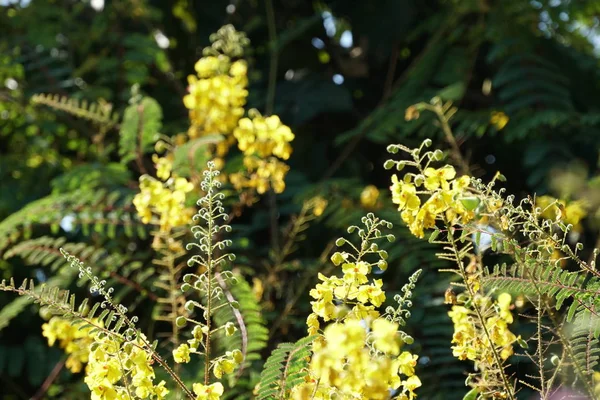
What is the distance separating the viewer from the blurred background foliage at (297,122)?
7.91 ft

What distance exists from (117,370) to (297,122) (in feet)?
6.78

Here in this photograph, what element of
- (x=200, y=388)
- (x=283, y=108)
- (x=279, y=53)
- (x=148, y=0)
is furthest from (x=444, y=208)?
(x=148, y=0)

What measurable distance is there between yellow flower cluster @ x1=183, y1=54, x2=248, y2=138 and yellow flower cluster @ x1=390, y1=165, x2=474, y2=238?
58.4 inches

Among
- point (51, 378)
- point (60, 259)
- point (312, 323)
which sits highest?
point (60, 259)

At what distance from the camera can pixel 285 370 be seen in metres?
1.29

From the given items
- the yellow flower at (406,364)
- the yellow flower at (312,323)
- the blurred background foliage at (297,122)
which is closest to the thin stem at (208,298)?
the yellow flower at (312,323)

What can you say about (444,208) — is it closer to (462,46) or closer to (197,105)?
(197,105)

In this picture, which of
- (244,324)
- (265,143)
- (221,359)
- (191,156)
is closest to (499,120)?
(265,143)

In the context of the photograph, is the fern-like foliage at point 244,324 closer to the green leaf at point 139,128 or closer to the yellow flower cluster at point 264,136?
the yellow flower cluster at point 264,136

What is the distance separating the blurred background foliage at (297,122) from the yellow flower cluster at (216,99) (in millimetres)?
263

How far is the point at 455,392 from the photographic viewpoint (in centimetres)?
202

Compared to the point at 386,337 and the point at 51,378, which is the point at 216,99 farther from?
the point at 386,337

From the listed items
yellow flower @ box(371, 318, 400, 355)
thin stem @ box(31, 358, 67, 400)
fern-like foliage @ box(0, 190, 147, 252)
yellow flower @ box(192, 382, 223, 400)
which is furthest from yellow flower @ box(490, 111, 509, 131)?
yellow flower @ box(371, 318, 400, 355)

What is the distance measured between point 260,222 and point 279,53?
87cm
